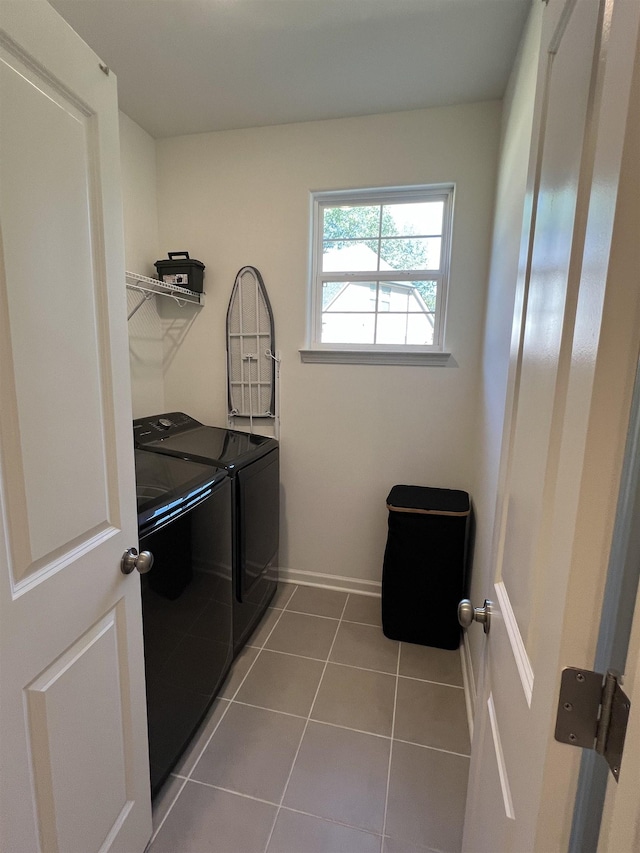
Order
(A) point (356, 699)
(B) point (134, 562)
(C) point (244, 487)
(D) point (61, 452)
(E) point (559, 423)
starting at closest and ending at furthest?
1. (E) point (559, 423)
2. (D) point (61, 452)
3. (B) point (134, 562)
4. (A) point (356, 699)
5. (C) point (244, 487)

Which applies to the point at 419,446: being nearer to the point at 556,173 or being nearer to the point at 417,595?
the point at 417,595

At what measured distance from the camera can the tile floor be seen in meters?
1.25

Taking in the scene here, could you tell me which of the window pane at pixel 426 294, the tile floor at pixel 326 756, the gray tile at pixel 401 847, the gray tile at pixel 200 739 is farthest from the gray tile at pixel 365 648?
the window pane at pixel 426 294

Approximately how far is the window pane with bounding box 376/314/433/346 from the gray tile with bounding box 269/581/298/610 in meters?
1.61

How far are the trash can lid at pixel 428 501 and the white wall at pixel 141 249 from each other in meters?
1.54

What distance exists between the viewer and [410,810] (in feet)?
4.33

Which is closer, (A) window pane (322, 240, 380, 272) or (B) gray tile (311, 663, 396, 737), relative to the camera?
(B) gray tile (311, 663, 396, 737)

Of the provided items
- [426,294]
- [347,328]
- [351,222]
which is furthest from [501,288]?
[351,222]

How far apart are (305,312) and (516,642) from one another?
201 cm

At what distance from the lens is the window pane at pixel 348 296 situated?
236 cm

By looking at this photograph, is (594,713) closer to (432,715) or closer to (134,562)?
(134,562)

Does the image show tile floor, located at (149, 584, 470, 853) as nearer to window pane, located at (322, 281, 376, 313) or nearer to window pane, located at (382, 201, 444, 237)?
window pane, located at (322, 281, 376, 313)

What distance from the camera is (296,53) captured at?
1.68m

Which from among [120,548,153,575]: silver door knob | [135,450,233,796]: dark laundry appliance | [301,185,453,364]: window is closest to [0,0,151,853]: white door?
[120,548,153,575]: silver door knob
